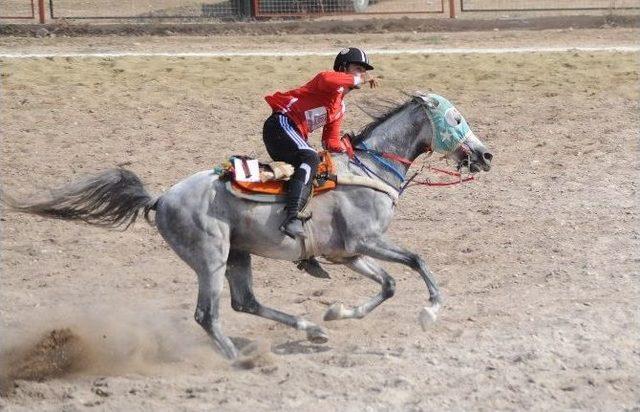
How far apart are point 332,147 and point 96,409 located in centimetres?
284

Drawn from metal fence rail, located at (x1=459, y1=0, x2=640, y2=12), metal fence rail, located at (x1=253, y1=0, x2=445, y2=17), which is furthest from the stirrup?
metal fence rail, located at (x1=459, y1=0, x2=640, y2=12)

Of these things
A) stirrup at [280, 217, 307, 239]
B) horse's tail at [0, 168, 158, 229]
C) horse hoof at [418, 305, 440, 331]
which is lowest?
horse hoof at [418, 305, 440, 331]

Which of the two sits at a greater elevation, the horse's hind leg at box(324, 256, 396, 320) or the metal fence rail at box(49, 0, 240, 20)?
the metal fence rail at box(49, 0, 240, 20)

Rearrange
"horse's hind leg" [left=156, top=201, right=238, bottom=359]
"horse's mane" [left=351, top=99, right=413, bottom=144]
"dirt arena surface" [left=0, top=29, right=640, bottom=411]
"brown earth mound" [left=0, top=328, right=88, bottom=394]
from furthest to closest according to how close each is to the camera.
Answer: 1. "horse's mane" [left=351, top=99, right=413, bottom=144]
2. "horse's hind leg" [left=156, top=201, right=238, bottom=359]
3. "brown earth mound" [left=0, top=328, right=88, bottom=394]
4. "dirt arena surface" [left=0, top=29, right=640, bottom=411]

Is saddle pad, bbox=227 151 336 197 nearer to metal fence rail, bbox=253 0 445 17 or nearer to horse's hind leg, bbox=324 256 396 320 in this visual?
horse's hind leg, bbox=324 256 396 320

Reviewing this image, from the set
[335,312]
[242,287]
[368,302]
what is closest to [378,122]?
[368,302]

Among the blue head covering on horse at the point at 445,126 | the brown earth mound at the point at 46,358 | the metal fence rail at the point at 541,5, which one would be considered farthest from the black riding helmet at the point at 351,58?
the metal fence rail at the point at 541,5

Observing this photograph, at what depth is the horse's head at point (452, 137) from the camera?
9.25 m

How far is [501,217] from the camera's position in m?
12.1

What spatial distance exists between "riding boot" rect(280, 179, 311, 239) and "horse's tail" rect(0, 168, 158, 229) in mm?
1053

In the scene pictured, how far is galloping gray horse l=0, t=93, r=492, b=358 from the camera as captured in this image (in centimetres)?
877

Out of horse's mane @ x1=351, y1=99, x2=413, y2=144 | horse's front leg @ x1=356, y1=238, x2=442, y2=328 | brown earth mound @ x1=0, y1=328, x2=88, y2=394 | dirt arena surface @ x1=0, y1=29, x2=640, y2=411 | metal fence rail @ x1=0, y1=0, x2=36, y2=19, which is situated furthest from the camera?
metal fence rail @ x1=0, y1=0, x2=36, y2=19

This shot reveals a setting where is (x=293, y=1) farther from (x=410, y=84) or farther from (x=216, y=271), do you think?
(x=216, y=271)

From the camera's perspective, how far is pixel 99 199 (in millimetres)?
9141
